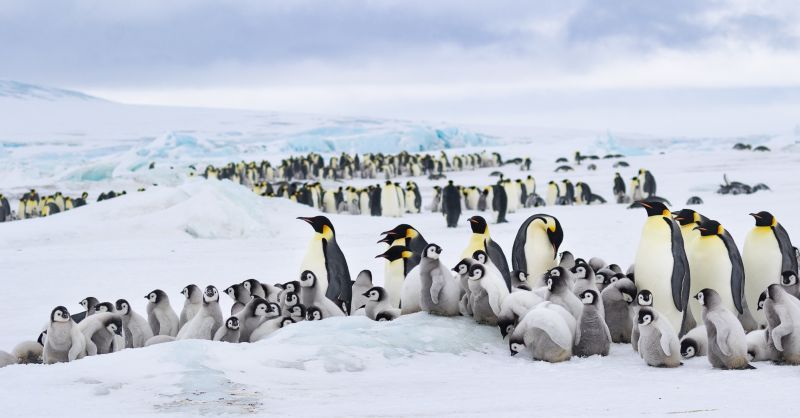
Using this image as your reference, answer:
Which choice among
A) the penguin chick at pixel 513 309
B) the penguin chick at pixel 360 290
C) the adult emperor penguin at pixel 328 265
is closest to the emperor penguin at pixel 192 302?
the adult emperor penguin at pixel 328 265

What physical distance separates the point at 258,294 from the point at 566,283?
242 cm

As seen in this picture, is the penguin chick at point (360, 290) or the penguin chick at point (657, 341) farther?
the penguin chick at point (360, 290)

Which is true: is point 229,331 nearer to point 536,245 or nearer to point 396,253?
point 396,253

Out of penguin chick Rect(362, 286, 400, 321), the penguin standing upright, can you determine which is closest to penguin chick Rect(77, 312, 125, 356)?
penguin chick Rect(362, 286, 400, 321)

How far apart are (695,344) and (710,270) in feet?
3.10

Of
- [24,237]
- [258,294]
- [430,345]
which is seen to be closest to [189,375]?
[430,345]

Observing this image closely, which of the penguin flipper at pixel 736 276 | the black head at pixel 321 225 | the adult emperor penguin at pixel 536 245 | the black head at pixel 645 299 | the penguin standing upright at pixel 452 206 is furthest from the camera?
the penguin standing upright at pixel 452 206

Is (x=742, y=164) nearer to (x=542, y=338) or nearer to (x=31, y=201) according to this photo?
(x=31, y=201)

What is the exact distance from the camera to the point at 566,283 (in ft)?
16.7

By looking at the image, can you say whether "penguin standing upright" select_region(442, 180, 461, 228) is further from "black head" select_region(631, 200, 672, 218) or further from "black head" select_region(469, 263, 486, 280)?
"black head" select_region(469, 263, 486, 280)

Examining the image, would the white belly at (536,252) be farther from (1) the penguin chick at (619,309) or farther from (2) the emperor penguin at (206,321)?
(2) the emperor penguin at (206,321)

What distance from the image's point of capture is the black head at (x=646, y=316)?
456 centimetres

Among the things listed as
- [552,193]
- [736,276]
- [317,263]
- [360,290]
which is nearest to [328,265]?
[317,263]

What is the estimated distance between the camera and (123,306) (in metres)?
5.85
